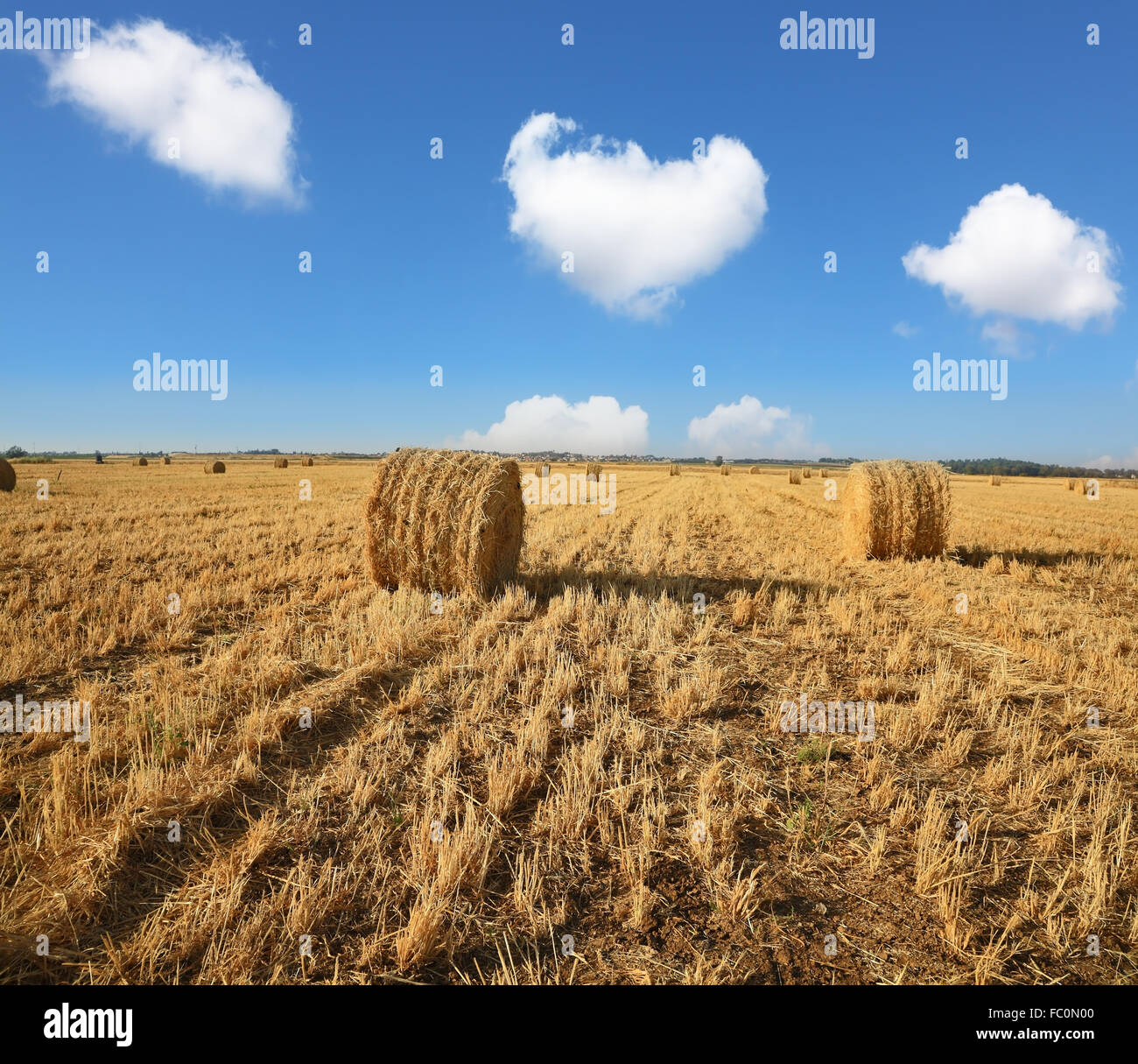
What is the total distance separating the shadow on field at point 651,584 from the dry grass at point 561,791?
1.24 ft

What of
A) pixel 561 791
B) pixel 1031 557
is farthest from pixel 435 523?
pixel 1031 557

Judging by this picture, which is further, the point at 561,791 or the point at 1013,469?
the point at 1013,469

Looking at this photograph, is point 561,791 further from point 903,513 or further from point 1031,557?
point 1031,557

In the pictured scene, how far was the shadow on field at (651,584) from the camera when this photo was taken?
8.52m

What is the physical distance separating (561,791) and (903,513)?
33.3 feet

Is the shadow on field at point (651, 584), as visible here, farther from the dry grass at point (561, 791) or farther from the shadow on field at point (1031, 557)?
the shadow on field at point (1031, 557)

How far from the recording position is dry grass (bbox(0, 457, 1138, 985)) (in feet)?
8.45

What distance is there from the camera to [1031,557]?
11617mm

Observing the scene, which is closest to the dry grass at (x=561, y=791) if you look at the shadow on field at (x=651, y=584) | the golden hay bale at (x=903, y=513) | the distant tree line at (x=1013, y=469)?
the shadow on field at (x=651, y=584)

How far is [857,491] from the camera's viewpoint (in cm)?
1205

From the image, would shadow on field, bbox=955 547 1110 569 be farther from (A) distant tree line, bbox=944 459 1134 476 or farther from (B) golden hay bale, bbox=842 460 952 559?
(A) distant tree line, bbox=944 459 1134 476

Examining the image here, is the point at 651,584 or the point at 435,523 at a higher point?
the point at 435,523

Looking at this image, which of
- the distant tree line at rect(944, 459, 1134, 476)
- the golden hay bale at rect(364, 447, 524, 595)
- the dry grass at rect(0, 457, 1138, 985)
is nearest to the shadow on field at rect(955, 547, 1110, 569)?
the dry grass at rect(0, 457, 1138, 985)
